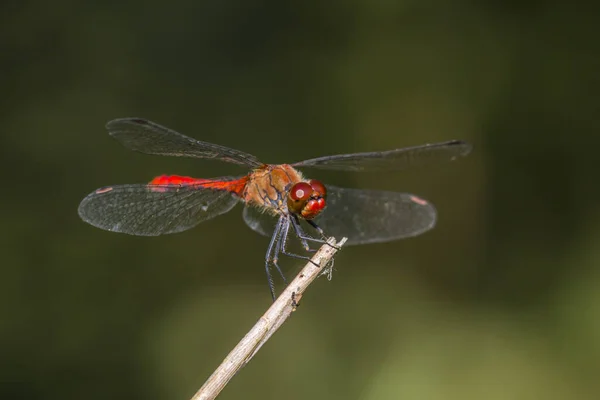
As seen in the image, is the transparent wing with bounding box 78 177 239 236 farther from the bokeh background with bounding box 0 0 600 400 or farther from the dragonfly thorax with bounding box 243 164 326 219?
the bokeh background with bounding box 0 0 600 400

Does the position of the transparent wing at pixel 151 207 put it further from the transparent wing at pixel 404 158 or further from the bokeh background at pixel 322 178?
the bokeh background at pixel 322 178

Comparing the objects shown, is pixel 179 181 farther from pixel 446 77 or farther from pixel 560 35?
pixel 560 35

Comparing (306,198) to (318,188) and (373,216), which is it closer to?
(318,188)

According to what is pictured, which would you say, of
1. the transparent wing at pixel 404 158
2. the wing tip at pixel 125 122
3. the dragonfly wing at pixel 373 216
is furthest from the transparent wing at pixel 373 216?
the wing tip at pixel 125 122

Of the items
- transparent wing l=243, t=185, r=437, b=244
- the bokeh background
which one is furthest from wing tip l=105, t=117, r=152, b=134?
the bokeh background

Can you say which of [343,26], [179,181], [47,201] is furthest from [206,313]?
[343,26]

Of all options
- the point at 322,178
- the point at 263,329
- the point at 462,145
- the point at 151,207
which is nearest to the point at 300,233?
the point at 151,207
